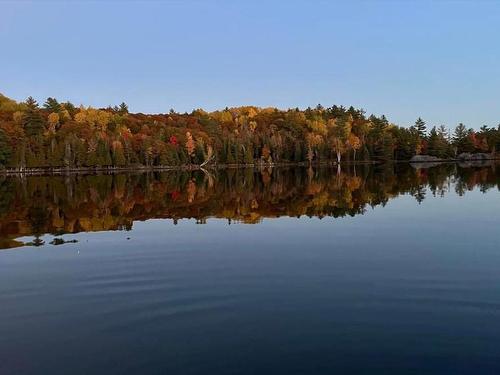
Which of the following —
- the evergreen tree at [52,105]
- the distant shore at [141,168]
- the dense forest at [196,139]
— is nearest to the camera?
the distant shore at [141,168]

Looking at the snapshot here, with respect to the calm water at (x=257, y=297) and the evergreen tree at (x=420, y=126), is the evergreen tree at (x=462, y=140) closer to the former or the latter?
the evergreen tree at (x=420, y=126)

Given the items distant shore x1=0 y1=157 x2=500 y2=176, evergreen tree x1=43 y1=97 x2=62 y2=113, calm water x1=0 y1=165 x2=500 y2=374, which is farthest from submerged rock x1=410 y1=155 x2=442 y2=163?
calm water x1=0 y1=165 x2=500 y2=374

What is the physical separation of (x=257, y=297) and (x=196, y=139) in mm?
149546

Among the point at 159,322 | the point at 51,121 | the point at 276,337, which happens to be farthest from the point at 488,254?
the point at 51,121

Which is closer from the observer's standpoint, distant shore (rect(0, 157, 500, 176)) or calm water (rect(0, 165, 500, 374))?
calm water (rect(0, 165, 500, 374))

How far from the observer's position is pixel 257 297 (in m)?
12.8

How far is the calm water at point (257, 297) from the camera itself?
904 centimetres

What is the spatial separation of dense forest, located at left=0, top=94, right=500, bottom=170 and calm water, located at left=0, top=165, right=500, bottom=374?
371ft

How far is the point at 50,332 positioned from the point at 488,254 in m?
13.9

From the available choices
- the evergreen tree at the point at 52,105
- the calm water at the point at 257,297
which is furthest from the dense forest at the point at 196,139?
the calm water at the point at 257,297

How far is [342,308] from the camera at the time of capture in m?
11.7

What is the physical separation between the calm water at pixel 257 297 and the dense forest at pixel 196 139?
113 m

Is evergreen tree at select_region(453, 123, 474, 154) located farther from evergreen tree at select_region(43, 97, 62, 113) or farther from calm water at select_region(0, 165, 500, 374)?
calm water at select_region(0, 165, 500, 374)

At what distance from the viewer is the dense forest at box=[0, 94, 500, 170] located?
13412 cm
